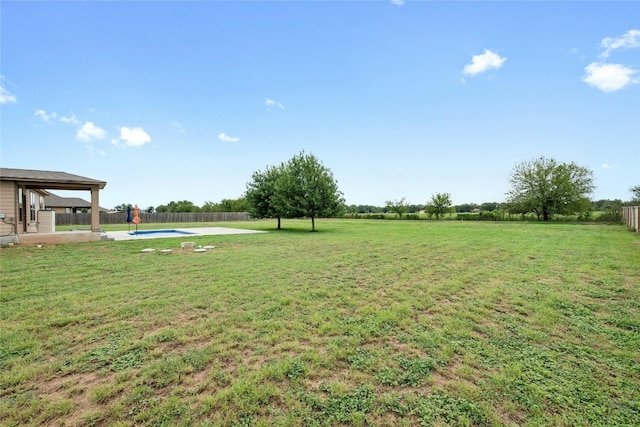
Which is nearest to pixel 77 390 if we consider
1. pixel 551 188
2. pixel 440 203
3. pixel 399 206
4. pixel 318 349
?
pixel 318 349

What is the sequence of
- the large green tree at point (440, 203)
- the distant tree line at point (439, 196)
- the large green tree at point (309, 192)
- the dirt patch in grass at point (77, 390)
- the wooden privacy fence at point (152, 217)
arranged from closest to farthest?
the dirt patch in grass at point (77, 390)
the large green tree at point (309, 192)
the distant tree line at point (439, 196)
the wooden privacy fence at point (152, 217)
the large green tree at point (440, 203)

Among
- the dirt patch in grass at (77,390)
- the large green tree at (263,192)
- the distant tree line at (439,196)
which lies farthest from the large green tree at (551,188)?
the dirt patch in grass at (77,390)

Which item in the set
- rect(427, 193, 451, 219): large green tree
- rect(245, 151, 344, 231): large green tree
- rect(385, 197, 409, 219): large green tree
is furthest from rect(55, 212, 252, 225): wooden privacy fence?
rect(427, 193, 451, 219): large green tree

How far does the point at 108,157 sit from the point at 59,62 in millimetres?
12625

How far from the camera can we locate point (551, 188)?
2708 centimetres

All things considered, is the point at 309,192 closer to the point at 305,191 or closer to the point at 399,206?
the point at 305,191

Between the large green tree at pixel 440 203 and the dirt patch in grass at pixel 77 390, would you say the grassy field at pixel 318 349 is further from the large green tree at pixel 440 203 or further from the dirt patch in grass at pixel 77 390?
the large green tree at pixel 440 203

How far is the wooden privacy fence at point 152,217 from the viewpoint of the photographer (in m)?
27.1

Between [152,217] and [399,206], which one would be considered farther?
[399,206]

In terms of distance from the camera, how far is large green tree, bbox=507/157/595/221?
26.5m

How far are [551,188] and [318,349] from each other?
34513mm

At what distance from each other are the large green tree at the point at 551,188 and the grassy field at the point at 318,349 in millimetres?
28053

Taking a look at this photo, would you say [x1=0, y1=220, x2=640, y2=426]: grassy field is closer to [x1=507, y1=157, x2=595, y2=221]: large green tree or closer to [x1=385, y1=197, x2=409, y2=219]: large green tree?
[x1=507, y1=157, x2=595, y2=221]: large green tree

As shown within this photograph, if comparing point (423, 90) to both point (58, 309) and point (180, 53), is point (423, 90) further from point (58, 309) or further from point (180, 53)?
point (58, 309)
